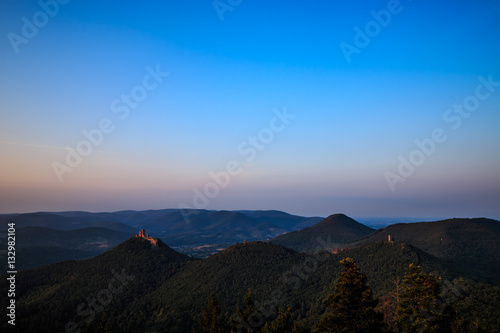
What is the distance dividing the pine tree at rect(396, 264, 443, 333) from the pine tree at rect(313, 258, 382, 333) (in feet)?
11.3

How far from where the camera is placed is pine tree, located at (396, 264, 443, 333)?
3234 cm

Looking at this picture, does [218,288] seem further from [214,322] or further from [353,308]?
[353,308]

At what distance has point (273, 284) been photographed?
12088cm

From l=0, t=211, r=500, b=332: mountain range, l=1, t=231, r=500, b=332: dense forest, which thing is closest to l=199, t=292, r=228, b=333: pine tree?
l=1, t=231, r=500, b=332: dense forest

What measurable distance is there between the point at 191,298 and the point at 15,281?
73980 millimetres

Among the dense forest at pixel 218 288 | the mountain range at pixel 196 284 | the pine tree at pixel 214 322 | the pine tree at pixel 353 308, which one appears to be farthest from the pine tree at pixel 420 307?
the mountain range at pixel 196 284

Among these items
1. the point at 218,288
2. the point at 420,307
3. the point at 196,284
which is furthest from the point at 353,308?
the point at 196,284

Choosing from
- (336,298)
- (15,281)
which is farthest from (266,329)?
(15,281)

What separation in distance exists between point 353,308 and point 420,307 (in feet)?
25.2

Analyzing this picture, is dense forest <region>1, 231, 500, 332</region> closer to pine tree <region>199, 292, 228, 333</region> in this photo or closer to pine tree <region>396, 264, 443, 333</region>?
pine tree <region>199, 292, 228, 333</region>

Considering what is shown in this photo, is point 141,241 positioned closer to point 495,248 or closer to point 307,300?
point 307,300

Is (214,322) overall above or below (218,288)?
above

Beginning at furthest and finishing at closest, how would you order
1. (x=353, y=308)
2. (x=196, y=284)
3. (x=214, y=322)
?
(x=196, y=284) → (x=214, y=322) → (x=353, y=308)

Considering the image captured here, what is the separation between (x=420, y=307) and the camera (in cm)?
3269
